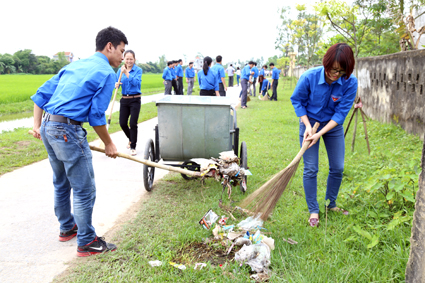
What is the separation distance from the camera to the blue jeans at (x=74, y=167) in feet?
8.83

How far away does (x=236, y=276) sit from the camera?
8.18 feet

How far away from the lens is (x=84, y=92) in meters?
2.62

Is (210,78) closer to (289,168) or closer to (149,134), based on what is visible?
(149,134)

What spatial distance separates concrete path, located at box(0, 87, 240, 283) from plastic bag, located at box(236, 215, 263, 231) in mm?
1393

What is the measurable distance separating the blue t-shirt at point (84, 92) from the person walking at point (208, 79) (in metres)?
5.60

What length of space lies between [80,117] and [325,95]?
2.18 m

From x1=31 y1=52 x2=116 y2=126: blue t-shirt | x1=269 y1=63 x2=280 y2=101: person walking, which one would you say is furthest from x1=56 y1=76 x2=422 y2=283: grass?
x1=269 y1=63 x2=280 y2=101: person walking

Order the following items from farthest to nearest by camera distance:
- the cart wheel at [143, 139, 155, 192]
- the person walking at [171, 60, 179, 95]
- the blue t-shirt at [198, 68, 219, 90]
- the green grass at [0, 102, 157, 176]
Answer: the person walking at [171, 60, 179, 95] < the blue t-shirt at [198, 68, 219, 90] < the green grass at [0, 102, 157, 176] < the cart wheel at [143, 139, 155, 192]

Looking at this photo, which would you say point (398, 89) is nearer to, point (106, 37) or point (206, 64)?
point (206, 64)

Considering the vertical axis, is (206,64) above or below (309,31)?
below

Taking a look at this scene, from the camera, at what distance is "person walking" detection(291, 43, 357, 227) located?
9.98ft

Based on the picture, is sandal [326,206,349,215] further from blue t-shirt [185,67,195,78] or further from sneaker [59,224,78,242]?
blue t-shirt [185,67,195,78]

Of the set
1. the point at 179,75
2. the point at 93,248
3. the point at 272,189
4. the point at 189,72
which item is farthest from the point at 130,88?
the point at 189,72

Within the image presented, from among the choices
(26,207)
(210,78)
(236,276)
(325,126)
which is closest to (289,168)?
(325,126)
